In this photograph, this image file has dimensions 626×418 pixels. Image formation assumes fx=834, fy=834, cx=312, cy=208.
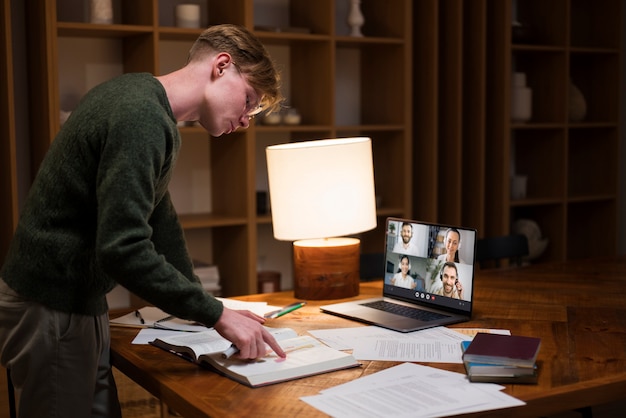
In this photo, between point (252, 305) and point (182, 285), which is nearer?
point (182, 285)

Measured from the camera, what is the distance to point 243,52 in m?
1.90

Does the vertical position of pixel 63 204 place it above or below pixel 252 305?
above

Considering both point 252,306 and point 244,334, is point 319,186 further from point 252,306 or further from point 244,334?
point 244,334

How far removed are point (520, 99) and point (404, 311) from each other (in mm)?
2898

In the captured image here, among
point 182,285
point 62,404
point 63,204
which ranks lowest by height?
point 62,404

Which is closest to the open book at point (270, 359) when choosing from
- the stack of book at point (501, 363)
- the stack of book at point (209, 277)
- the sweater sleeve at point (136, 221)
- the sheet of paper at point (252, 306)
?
the sweater sleeve at point (136, 221)

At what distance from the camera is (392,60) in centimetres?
436

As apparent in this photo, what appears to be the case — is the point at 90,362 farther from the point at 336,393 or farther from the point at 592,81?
the point at 592,81

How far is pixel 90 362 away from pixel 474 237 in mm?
1017

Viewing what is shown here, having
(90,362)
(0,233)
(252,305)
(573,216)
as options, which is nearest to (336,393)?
(90,362)

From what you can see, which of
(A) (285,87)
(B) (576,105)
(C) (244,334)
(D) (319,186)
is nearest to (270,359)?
(C) (244,334)

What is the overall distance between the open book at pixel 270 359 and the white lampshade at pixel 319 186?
1.80 ft

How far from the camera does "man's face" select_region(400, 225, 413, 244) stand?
2385mm

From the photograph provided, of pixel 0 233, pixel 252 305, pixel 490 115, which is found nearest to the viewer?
pixel 252 305
